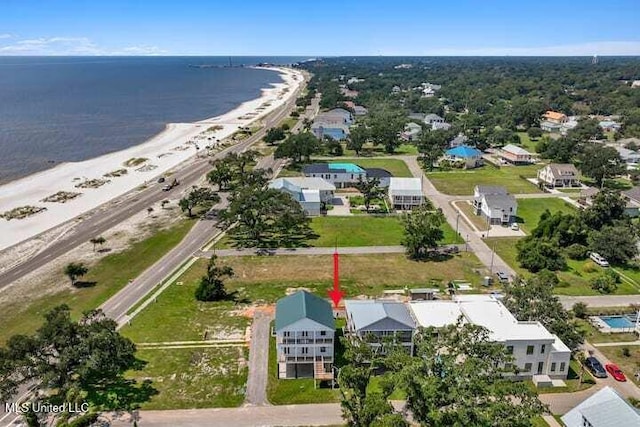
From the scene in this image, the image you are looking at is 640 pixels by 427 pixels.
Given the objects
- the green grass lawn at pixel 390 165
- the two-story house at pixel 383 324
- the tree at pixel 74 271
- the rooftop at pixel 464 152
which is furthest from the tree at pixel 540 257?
the tree at pixel 74 271

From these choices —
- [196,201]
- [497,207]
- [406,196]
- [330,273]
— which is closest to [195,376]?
[330,273]

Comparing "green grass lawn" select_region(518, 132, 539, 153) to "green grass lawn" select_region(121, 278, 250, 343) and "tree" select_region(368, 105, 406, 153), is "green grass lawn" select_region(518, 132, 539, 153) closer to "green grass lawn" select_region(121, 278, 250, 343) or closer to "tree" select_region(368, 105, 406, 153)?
"tree" select_region(368, 105, 406, 153)

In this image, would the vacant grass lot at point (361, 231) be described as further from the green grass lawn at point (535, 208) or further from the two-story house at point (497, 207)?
the green grass lawn at point (535, 208)

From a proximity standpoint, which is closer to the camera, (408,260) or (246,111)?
(408,260)

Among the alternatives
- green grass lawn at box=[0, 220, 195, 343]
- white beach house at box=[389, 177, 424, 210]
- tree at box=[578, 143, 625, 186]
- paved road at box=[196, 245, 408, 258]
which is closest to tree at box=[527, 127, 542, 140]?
tree at box=[578, 143, 625, 186]

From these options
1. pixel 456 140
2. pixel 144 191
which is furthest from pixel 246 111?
pixel 144 191

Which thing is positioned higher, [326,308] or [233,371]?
[326,308]

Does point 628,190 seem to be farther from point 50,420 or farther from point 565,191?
point 50,420
